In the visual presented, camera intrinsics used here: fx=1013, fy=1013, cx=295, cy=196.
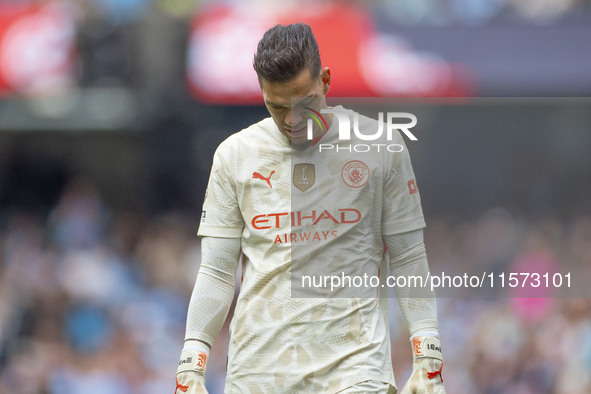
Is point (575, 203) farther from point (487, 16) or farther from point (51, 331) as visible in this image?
point (51, 331)

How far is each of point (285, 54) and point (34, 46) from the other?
8.72 meters

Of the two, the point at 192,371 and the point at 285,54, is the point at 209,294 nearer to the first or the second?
the point at 192,371

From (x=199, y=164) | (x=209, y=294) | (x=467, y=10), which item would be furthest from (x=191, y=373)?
(x=199, y=164)

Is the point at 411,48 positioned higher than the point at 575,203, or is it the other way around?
the point at 411,48

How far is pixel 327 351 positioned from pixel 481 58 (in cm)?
806

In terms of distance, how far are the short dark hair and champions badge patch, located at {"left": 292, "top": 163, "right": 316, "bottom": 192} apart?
13.3 inches

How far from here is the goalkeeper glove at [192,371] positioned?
361cm

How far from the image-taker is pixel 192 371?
3.62 meters

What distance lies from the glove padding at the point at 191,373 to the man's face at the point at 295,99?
0.86m

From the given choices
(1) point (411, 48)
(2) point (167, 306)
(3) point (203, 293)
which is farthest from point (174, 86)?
(3) point (203, 293)

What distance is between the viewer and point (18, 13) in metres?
11.6

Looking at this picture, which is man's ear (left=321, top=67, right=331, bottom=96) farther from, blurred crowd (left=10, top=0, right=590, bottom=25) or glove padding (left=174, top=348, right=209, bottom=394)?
blurred crowd (left=10, top=0, right=590, bottom=25)

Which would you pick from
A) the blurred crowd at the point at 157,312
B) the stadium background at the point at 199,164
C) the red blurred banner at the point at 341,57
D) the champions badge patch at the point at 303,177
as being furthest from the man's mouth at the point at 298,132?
the red blurred banner at the point at 341,57

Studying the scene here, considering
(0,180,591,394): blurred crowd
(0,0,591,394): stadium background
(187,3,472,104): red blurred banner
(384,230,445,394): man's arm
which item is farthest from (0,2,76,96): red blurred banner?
(384,230,445,394): man's arm
